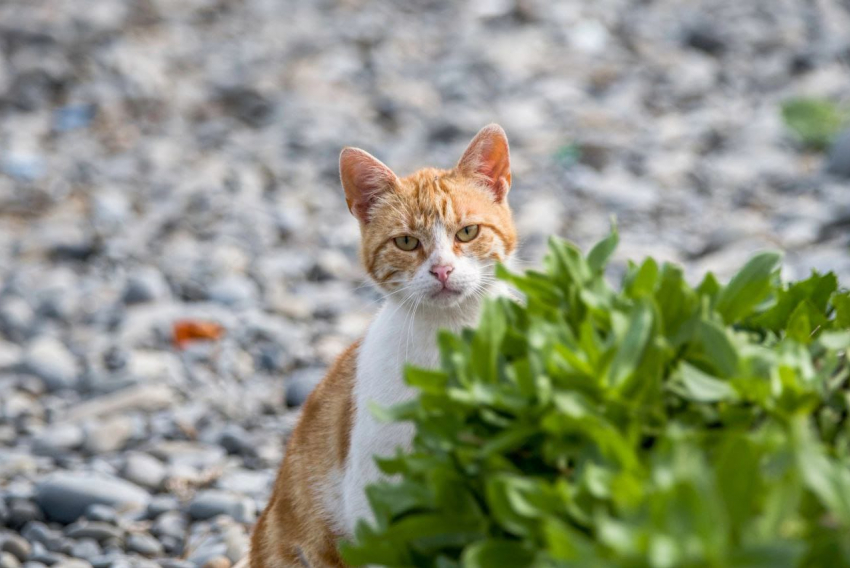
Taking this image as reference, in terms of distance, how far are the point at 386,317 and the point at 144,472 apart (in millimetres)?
1710

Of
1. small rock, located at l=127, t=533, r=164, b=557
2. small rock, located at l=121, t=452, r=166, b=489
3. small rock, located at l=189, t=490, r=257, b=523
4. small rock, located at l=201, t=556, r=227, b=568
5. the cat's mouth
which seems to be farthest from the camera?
small rock, located at l=121, t=452, r=166, b=489

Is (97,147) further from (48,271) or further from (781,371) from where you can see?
(781,371)

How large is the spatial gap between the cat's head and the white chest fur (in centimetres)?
6

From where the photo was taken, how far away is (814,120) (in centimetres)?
729

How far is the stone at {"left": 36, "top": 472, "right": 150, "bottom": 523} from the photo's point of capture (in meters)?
3.93

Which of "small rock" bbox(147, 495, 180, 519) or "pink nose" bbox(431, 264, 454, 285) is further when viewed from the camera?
"small rock" bbox(147, 495, 180, 519)

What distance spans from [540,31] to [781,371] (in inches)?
318

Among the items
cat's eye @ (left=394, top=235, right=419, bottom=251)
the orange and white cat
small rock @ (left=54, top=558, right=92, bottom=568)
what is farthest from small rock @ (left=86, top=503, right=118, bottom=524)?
cat's eye @ (left=394, top=235, right=419, bottom=251)

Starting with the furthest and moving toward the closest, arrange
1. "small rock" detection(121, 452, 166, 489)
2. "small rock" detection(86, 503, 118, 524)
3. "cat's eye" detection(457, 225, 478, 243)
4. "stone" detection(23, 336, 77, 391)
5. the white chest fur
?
"stone" detection(23, 336, 77, 391)
"small rock" detection(121, 452, 166, 489)
"small rock" detection(86, 503, 118, 524)
"cat's eye" detection(457, 225, 478, 243)
the white chest fur

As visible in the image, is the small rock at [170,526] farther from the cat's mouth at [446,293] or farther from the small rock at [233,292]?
the small rock at [233,292]

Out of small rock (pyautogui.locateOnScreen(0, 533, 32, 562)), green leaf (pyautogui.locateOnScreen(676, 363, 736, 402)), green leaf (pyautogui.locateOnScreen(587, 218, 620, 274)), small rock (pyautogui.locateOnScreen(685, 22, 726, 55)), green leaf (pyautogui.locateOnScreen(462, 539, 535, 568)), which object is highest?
small rock (pyautogui.locateOnScreen(685, 22, 726, 55))

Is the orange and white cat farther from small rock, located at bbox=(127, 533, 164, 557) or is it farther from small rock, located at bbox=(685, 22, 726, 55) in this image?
small rock, located at bbox=(685, 22, 726, 55)

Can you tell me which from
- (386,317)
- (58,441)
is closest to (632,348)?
(386,317)

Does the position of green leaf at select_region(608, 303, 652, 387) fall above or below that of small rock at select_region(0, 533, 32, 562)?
below
